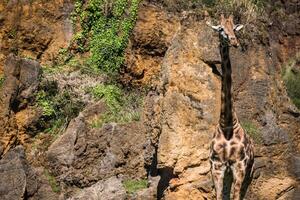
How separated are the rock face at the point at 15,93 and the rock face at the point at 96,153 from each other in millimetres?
1158

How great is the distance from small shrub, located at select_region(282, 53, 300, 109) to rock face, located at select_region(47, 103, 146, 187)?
24.1 feet

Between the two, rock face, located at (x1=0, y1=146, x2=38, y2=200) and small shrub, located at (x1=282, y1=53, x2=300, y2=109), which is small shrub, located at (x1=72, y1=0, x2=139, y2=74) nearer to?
rock face, located at (x1=0, y1=146, x2=38, y2=200)

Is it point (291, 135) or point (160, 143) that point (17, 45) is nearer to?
point (160, 143)

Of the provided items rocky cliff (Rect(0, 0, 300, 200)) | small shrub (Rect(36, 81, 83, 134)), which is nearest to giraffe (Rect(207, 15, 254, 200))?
rocky cliff (Rect(0, 0, 300, 200))

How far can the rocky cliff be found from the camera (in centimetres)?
1252

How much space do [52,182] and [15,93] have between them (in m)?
2.31

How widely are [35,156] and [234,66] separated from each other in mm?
4941

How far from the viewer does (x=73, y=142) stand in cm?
1458

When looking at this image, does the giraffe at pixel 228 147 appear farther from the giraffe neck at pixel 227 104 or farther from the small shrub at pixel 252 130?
the small shrub at pixel 252 130

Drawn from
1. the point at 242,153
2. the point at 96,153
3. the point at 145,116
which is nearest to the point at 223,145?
the point at 242,153

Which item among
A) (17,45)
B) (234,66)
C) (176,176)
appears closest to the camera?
(176,176)

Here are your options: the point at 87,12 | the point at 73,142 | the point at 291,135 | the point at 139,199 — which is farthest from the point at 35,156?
the point at 291,135

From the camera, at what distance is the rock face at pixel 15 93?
15.0 m

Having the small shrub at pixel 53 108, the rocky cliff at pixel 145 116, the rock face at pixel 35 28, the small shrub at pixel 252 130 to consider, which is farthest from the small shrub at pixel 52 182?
the small shrub at pixel 252 130
